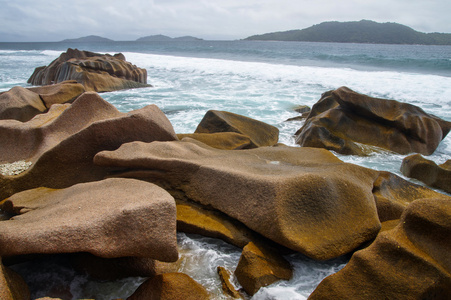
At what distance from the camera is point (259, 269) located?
2016mm

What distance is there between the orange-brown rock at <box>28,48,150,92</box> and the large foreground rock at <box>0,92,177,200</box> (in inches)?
289

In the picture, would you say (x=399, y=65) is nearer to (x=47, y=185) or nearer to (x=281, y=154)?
(x=281, y=154)

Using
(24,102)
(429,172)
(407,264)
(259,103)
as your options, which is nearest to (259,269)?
(407,264)

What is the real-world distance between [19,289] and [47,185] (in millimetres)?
1415

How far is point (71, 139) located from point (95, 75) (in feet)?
28.7

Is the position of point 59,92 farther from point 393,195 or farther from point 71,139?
point 393,195

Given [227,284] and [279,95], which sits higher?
[279,95]

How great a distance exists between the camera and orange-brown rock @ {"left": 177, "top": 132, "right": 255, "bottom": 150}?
3875 mm

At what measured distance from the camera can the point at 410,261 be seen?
1721 millimetres

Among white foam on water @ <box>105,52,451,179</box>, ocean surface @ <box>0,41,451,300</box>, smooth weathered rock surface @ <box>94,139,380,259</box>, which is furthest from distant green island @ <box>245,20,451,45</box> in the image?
smooth weathered rock surface @ <box>94,139,380,259</box>

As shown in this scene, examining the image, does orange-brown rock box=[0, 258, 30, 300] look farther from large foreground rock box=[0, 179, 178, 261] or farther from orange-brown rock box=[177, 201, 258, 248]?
orange-brown rock box=[177, 201, 258, 248]

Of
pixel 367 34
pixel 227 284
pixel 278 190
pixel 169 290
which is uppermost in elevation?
pixel 367 34

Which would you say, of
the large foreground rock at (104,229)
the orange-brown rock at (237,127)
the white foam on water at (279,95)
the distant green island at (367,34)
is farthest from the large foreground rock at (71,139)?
the distant green island at (367,34)

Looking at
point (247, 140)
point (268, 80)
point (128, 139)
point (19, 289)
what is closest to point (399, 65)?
point (268, 80)
